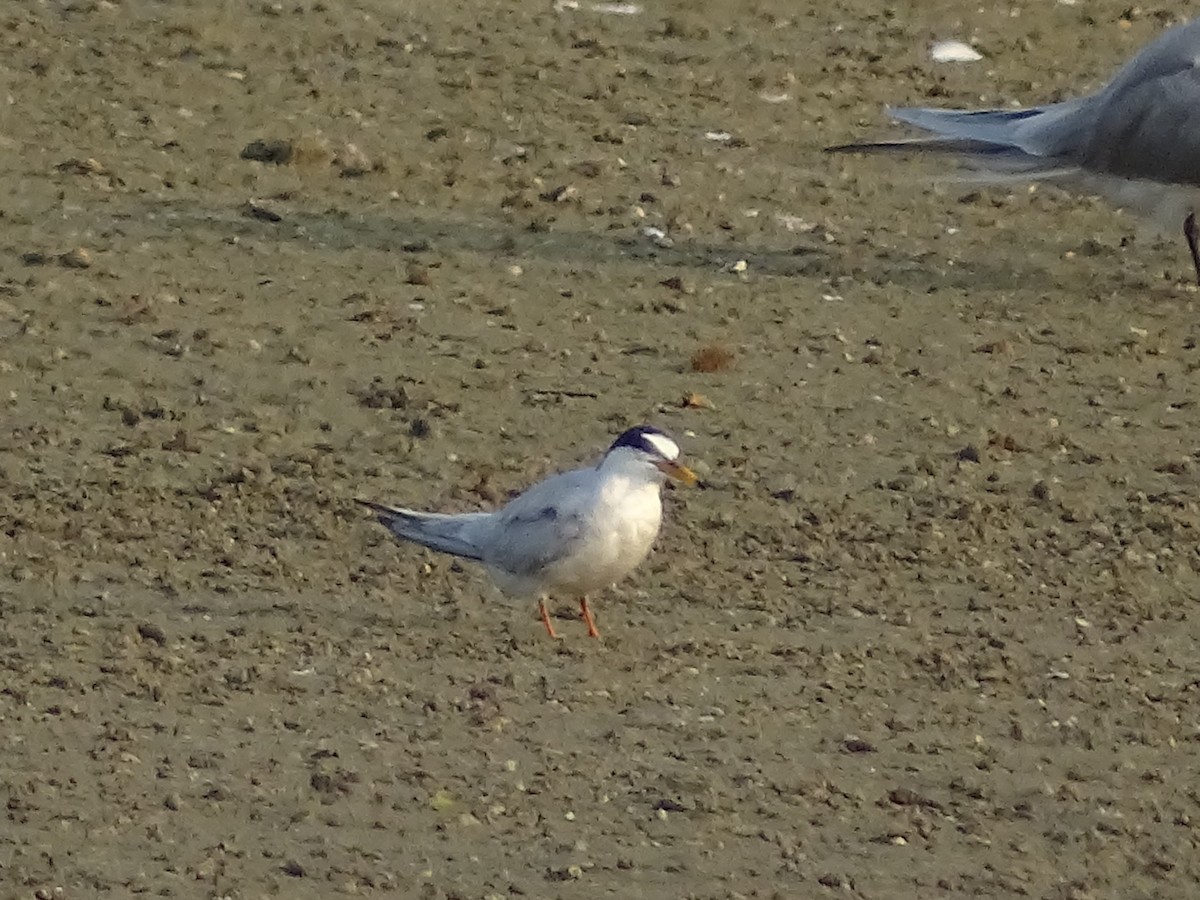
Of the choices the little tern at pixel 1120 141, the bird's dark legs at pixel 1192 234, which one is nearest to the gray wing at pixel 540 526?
the little tern at pixel 1120 141

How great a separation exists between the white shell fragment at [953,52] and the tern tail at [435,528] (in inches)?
231

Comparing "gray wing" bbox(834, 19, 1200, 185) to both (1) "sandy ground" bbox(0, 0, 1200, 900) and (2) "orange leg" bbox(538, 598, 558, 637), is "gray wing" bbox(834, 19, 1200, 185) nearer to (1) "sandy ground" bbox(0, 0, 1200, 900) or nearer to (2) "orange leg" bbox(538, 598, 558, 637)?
(1) "sandy ground" bbox(0, 0, 1200, 900)

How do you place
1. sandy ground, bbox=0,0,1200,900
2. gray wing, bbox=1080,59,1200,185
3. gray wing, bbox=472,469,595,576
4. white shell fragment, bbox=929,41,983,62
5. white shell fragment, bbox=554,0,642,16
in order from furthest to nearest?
white shell fragment, bbox=554,0,642,16 → white shell fragment, bbox=929,41,983,62 → gray wing, bbox=1080,59,1200,185 → gray wing, bbox=472,469,595,576 → sandy ground, bbox=0,0,1200,900

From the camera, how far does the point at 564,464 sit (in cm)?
709

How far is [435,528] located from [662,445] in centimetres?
57

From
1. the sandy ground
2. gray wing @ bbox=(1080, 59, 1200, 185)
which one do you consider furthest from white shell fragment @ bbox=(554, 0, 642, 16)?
gray wing @ bbox=(1080, 59, 1200, 185)

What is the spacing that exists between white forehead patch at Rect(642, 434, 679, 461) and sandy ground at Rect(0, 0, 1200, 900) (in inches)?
14.0

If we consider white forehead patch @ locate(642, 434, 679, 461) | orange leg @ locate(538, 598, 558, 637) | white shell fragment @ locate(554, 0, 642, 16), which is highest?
white forehead patch @ locate(642, 434, 679, 461)

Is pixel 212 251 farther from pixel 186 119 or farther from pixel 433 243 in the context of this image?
pixel 186 119

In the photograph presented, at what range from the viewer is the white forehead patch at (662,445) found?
20.0 feet

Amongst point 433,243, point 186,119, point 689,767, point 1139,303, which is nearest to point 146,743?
point 689,767

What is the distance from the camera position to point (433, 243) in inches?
349

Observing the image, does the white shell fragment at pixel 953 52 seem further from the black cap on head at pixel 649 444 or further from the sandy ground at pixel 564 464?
the black cap on head at pixel 649 444

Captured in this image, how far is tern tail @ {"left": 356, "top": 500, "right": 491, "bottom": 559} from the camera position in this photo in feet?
20.1
